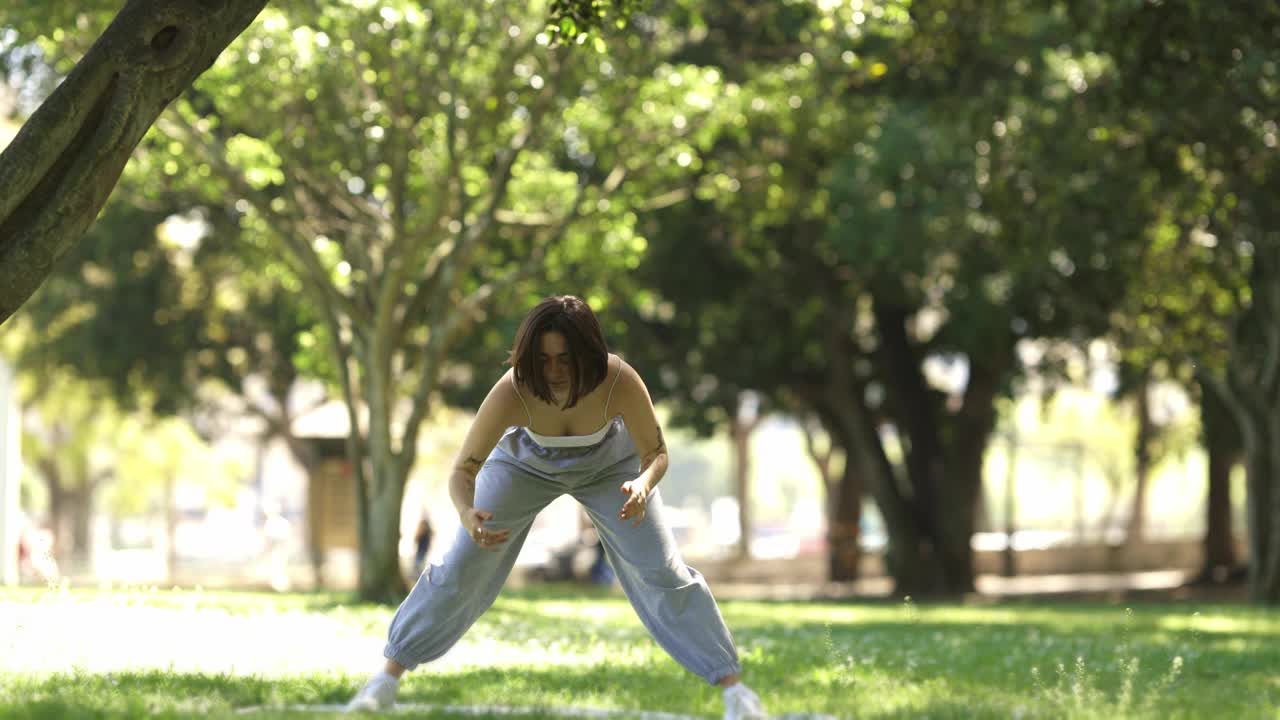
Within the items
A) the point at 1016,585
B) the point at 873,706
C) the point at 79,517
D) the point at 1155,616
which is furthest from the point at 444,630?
the point at 79,517

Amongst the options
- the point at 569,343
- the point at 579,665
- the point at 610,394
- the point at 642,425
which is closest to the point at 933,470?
the point at 579,665

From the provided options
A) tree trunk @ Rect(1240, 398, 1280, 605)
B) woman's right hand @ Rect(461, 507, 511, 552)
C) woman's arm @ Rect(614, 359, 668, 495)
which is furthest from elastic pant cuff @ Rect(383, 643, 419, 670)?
tree trunk @ Rect(1240, 398, 1280, 605)

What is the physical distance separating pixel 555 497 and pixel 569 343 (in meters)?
0.62

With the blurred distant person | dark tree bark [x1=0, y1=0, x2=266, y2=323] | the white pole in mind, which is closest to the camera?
dark tree bark [x1=0, y1=0, x2=266, y2=323]

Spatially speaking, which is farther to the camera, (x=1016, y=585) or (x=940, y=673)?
(x=1016, y=585)

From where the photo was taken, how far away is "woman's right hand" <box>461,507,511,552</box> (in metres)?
6.19

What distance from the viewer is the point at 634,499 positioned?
20.1 ft

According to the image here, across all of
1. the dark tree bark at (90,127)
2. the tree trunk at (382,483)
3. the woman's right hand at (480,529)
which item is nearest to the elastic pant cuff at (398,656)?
the woman's right hand at (480,529)

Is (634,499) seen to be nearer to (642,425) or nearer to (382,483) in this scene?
(642,425)

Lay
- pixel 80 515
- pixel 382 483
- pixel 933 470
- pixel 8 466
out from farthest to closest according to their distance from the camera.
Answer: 1. pixel 80 515
2. pixel 933 470
3. pixel 8 466
4. pixel 382 483

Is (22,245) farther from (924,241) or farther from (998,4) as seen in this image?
(924,241)

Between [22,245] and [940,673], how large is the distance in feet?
16.3

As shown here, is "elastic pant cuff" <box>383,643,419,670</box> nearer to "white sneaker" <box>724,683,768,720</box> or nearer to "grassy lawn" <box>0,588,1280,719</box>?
"grassy lawn" <box>0,588,1280,719</box>

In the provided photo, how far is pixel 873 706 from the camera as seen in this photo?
6.91 metres
